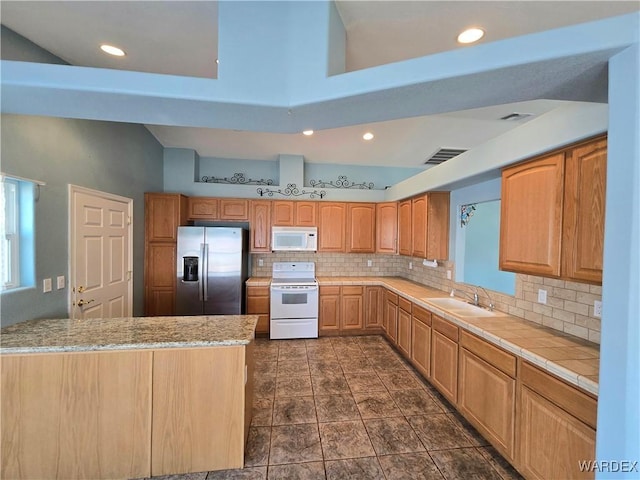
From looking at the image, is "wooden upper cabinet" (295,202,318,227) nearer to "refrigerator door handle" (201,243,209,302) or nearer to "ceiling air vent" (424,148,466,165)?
"refrigerator door handle" (201,243,209,302)

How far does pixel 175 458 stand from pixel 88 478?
52 centimetres

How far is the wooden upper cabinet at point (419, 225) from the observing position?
3.58 m

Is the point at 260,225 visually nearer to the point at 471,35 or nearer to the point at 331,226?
the point at 331,226

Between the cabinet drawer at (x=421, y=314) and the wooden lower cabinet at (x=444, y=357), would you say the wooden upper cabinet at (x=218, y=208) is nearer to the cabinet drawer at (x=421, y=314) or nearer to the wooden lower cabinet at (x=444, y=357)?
the cabinet drawer at (x=421, y=314)

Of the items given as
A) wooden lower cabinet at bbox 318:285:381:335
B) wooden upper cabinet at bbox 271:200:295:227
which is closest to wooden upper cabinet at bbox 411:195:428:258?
wooden lower cabinet at bbox 318:285:381:335

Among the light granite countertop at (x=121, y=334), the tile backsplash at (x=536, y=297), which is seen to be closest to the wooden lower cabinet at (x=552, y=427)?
the tile backsplash at (x=536, y=297)

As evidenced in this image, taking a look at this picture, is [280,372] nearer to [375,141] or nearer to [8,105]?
[8,105]

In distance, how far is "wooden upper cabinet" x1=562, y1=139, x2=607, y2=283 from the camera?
1515mm

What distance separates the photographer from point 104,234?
2.99 m

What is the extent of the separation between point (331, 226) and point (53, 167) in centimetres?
344

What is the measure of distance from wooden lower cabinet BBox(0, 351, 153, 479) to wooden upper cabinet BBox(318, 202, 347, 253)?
324 cm

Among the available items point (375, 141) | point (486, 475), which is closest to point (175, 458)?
point (486, 475)

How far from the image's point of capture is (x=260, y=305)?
427cm

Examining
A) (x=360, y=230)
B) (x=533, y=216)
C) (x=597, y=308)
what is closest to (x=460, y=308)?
(x=597, y=308)
